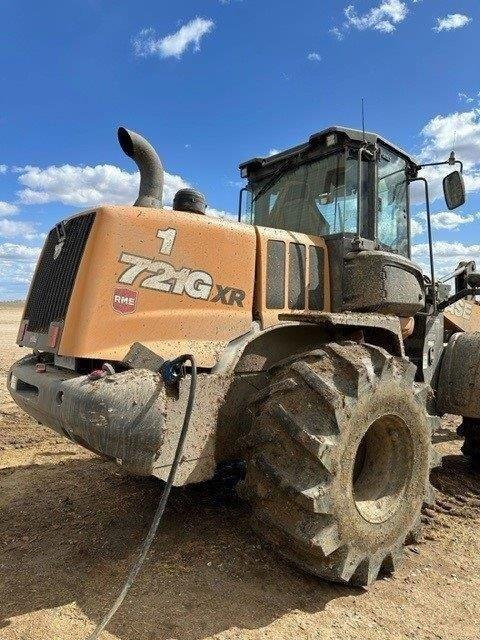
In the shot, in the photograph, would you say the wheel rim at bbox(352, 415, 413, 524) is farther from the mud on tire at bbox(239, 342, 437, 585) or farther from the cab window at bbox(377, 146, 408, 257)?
the cab window at bbox(377, 146, 408, 257)

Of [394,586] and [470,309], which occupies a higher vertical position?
[470,309]

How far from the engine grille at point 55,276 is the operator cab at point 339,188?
6.44ft

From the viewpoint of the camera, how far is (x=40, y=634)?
2623mm

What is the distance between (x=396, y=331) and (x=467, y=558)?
5.50 feet

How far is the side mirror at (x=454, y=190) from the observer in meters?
4.66

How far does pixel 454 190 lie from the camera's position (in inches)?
186

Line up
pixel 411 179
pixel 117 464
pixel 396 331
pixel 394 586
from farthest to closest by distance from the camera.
Result: pixel 411 179 < pixel 396 331 < pixel 394 586 < pixel 117 464

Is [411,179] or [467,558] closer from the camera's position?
[467,558]

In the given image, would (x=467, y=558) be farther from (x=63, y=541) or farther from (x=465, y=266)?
(x=465, y=266)

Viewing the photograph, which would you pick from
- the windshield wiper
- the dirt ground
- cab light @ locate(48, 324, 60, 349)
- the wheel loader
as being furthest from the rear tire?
cab light @ locate(48, 324, 60, 349)

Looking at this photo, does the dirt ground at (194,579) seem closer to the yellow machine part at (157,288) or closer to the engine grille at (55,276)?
the yellow machine part at (157,288)

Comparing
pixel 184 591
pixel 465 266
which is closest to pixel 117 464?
pixel 184 591

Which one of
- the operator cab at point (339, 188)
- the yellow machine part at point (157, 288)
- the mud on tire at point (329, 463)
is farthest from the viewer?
the operator cab at point (339, 188)

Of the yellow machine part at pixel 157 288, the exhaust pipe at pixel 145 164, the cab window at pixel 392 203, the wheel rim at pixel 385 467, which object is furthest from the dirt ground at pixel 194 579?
the cab window at pixel 392 203
